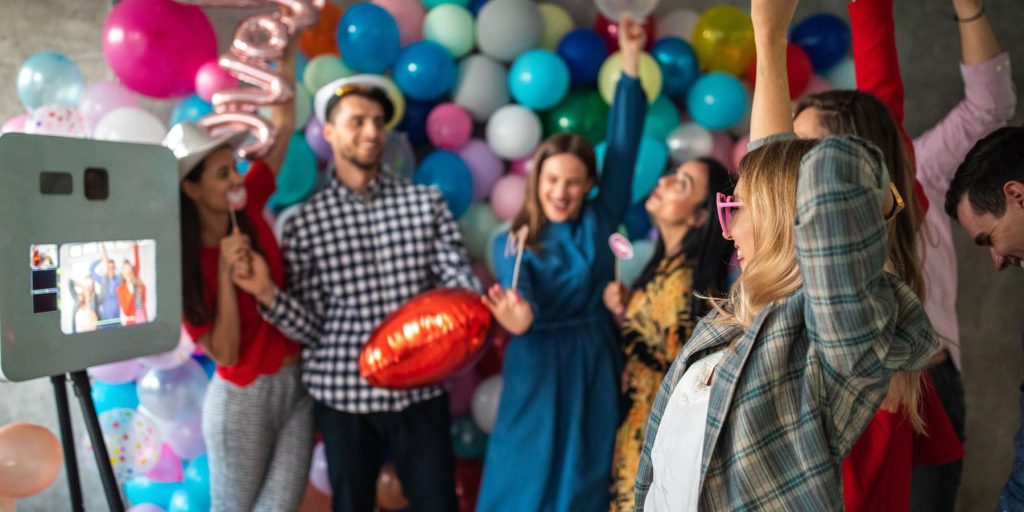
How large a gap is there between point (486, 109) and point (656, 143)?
0.62 m

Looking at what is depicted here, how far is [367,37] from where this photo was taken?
106 inches

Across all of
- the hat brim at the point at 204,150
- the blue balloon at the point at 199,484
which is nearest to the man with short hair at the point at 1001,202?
the hat brim at the point at 204,150

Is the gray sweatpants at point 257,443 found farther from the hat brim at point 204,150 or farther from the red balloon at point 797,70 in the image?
the red balloon at point 797,70

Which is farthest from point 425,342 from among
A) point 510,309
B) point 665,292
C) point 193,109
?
point 193,109

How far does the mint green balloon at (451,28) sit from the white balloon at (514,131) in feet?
0.87

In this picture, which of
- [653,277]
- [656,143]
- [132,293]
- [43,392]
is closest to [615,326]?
[653,277]

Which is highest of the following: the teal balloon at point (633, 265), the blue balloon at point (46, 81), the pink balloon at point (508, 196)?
the blue balloon at point (46, 81)

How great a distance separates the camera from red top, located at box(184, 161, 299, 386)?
236cm

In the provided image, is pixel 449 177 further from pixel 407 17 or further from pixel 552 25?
pixel 552 25

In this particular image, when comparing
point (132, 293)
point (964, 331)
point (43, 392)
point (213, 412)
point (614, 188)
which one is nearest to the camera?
point (132, 293)

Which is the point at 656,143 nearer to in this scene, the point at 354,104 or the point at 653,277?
the point at 653,277

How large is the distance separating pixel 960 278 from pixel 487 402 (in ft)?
6.34

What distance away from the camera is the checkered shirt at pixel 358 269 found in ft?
8.20

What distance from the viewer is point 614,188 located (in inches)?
101
